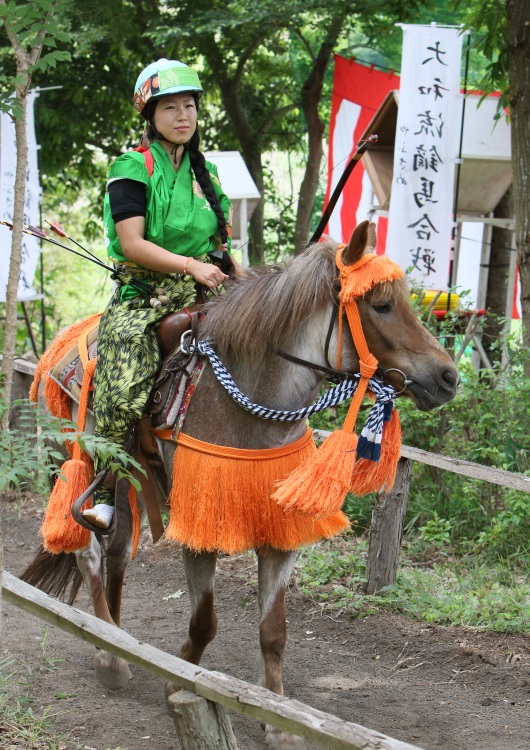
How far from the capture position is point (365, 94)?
31.5 ft

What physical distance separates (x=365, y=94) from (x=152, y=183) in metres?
6.41

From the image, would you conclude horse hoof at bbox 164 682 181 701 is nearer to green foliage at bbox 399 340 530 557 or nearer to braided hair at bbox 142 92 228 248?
braided hair at bbox 142 92 228 248

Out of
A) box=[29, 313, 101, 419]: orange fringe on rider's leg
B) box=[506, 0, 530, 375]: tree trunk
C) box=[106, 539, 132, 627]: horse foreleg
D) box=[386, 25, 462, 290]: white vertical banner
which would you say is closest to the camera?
box=[106, 539, 132, 627]: horse foreleg

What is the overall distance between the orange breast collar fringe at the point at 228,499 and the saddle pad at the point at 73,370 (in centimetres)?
97

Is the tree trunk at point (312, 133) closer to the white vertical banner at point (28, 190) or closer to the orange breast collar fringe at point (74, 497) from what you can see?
the white vertical banner at point (28, 190)

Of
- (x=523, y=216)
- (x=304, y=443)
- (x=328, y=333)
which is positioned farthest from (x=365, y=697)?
(x=523, y=216)

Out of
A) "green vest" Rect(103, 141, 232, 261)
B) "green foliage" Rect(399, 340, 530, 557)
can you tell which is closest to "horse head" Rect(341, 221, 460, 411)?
"green vest" Rect(103, 141, 232, 261)

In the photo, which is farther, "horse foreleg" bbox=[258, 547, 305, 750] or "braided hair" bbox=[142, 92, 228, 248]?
"braided hair" bbox=[142, 92, 228, 248]

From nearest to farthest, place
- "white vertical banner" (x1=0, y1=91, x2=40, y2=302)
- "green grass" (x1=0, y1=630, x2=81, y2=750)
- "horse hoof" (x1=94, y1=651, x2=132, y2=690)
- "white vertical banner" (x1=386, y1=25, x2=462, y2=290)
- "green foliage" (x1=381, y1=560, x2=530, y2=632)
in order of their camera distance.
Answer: "green grass" (x1=0, y1=630, x2=81, y2=750)
"horse hoof" (x1=94, y1=651, x2=132, y2=690)
"green foliage" (x1=381, y1=560, x2=530, y2=632)
"white vertical banner" (x1=386, y1=25, x2=462, y2=290)
"white vertical banner" (x1=0, y1=91, x2=40, y2=302)

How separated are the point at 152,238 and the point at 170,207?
0.15 metres

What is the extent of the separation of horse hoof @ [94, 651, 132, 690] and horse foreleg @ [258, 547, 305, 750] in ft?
2.80

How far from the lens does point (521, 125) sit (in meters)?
6.07

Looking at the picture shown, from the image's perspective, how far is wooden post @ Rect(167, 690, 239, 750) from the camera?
9.18 feet

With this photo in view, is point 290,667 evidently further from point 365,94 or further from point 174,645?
point 365,94
